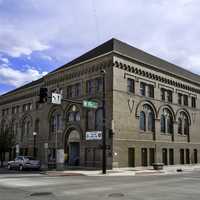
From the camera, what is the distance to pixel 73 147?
40.7m

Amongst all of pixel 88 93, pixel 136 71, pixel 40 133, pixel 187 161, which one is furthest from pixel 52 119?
pixel 187 161

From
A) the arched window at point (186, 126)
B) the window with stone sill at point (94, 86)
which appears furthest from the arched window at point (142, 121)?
the arched window at point (186, 126)

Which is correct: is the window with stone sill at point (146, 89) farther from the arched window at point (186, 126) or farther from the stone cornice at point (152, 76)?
the arched window at point (186, 126)

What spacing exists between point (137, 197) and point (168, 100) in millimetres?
31813

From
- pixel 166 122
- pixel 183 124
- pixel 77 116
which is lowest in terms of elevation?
pixel 183 124

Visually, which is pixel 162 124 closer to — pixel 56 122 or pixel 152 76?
pixel 152 76

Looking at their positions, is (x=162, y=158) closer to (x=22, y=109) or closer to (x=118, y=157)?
(x=118, y=157)

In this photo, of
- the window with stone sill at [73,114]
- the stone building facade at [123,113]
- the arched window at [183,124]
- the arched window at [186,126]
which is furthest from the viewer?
the arched window at [186,126]

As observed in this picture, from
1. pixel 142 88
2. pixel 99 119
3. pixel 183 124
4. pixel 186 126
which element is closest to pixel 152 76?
pixel 142 88

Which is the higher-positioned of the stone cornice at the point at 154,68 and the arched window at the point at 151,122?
the stone cornice at the point at 154,68

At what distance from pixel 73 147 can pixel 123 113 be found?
28.5ft

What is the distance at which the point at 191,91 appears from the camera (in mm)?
48125

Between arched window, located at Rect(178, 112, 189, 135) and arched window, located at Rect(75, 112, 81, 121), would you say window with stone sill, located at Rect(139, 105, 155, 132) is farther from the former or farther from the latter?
arched window, located at Rect(75, 112, 81, 121)

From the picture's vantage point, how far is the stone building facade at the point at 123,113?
118 feet
